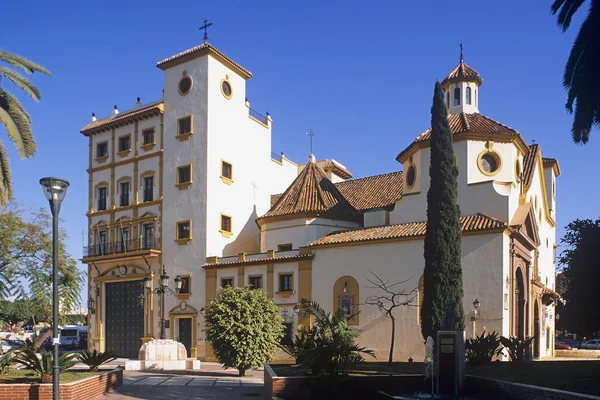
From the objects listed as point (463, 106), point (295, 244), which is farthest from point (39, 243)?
point (463, 106)

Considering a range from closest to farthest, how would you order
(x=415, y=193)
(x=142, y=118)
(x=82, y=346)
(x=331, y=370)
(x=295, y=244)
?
1. (x=331, y=370)
2. (x=415, y=193)
3. (x=295, y=244)
4. (x=142, y=118)
5. (x=82, y=346)

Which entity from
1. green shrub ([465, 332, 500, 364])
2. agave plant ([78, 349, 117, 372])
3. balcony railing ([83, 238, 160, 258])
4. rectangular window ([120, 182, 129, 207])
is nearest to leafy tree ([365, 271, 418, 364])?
green shrub ([465, 332, 500, 364])

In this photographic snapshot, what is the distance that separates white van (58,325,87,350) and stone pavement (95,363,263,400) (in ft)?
92.7

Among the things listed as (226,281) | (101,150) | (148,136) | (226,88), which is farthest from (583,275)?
(101,150)

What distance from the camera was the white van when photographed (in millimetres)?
49938

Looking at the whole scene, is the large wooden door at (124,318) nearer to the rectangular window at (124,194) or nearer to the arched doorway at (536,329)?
the rectangular window at (124,194)

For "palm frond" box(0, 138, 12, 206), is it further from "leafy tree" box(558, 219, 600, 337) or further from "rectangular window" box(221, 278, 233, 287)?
"leafy tree" box(558, 219, 600, 337)

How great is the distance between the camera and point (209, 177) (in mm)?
36000

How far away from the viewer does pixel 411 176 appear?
3175 centimetres

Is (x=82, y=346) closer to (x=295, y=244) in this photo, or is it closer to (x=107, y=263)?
(x=107, y=263)

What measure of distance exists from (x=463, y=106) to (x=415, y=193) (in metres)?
6.73

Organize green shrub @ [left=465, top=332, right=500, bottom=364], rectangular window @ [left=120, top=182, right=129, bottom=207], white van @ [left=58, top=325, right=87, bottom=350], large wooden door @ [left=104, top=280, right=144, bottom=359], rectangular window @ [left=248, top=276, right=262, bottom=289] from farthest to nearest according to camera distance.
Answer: white van @ [left=58, top=325, right=87, bottom=350] → rectangular window @ [left=120, top=182, right=129, bottom=207] → large wooden door @ [left=104, top=280, right=144, bottom=359] → rectangular window @ [left=248, top=276, right=262, bottom=289] → green shrub @ [left=465, top=332, right=500, bottom=364]

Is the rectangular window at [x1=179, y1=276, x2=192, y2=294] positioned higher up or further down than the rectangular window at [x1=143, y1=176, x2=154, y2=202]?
further down

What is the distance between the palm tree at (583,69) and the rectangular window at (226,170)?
23158 mm
